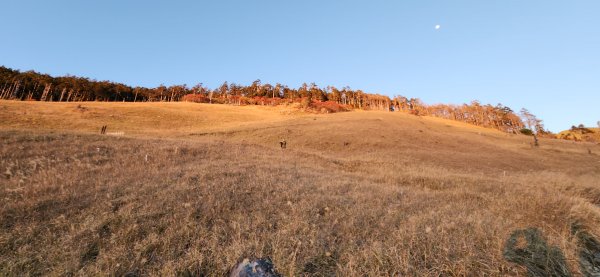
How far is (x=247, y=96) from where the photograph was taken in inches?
4843

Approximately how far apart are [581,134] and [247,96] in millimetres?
112463

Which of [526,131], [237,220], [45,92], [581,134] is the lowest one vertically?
[237,220]

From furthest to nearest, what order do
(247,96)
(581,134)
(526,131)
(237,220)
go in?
1. (247,96)
2. (526,131)
3. (581,134)
4. (237,220)

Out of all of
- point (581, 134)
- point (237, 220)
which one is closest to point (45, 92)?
point (237, 220)

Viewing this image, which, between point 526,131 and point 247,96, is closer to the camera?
point 526,131

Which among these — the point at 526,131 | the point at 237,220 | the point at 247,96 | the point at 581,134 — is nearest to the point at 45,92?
the point at 247,96

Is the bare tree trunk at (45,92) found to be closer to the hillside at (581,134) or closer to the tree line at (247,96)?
the tree line at (247,96)

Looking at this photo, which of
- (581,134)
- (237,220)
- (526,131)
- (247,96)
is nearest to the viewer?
(237,220)

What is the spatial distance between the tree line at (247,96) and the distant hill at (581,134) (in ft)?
39.3

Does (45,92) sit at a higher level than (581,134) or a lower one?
lower

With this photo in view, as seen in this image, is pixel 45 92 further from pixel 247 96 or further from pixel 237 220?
pixel 237 220

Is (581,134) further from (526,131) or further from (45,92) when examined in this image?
(45,92)

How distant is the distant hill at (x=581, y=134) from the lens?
7944 centimetres

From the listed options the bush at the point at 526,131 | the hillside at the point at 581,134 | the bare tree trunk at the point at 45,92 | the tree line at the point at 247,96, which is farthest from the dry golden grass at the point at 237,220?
the bush at the point at 526,131
